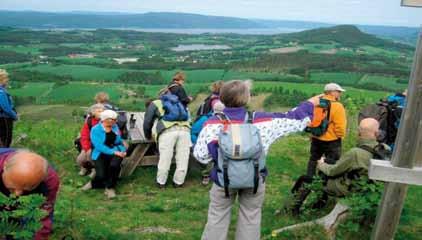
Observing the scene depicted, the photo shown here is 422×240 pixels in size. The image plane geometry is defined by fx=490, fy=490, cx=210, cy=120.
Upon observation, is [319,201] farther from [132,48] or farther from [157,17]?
[157,17]

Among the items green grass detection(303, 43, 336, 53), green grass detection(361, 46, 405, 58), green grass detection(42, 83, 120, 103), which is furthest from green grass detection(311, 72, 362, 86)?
green grass detection(361, 46, 405, 58)

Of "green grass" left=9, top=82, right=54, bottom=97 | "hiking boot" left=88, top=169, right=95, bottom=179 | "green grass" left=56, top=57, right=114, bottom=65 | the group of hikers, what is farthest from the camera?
"green grass" left=56, top=57, right=114, bottom=65

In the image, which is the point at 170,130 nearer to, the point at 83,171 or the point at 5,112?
the point at 83,171

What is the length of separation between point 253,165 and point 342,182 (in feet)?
4.67

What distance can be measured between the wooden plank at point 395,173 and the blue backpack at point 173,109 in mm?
3664

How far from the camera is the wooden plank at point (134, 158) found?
7.42 metres

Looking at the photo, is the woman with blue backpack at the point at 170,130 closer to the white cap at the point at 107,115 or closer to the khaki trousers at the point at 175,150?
the khaki trousers at the point at 175,150

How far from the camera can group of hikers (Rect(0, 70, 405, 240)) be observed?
3.12 meters

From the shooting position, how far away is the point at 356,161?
14.5ft

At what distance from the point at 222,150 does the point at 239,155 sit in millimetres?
137

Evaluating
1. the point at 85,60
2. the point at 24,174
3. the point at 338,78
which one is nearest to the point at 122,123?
the point at 24,174

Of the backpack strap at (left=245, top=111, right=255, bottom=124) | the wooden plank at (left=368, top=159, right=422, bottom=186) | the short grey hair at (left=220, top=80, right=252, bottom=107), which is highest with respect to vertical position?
the short grey hair at (left=220, top=80, right=252, bottom=107)

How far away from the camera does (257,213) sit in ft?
12.6

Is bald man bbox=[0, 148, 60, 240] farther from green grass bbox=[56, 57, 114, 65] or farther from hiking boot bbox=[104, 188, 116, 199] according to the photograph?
green grass bbox=[56, 57, 114, 65]
